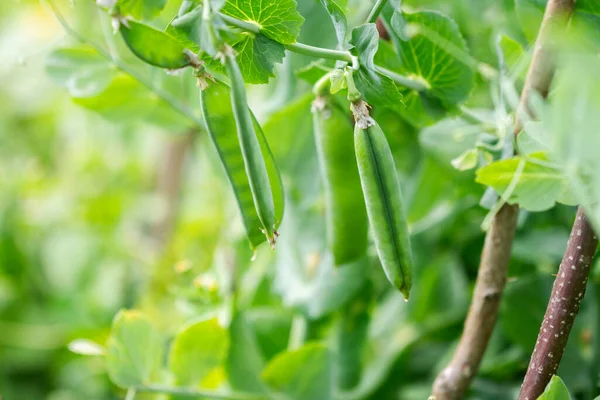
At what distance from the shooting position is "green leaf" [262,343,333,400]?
434 millimetres

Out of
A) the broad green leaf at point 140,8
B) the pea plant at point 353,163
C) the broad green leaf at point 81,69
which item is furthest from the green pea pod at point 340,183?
the broad green leaf at point 81,69

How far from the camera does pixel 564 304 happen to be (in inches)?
11.3

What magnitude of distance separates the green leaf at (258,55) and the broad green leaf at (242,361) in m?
0.23

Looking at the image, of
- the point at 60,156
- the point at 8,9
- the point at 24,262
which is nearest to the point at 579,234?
the point at 24,262

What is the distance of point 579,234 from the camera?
0.29 meters

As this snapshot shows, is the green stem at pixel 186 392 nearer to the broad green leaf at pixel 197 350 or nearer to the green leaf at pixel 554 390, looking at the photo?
the broad green leaf at pixel 197 350

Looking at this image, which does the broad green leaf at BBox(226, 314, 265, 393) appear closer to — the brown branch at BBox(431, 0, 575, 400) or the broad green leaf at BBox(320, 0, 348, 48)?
the brown branch at BBox(431, 0, 575, 400)

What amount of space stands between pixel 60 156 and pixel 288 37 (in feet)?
3.13

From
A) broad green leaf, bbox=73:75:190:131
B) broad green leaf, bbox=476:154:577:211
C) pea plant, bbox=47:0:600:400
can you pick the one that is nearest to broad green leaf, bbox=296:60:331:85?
pea plant, bbox=47:0:600:400

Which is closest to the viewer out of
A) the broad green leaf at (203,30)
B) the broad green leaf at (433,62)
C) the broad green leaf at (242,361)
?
the broad green leaf at (203,30)

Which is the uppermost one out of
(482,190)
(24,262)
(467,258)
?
(482,190)

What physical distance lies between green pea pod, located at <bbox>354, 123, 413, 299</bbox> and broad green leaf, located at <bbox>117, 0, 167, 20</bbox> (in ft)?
0.32

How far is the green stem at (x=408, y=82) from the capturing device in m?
0.33

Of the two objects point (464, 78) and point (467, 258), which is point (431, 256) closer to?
point (467, 258)
